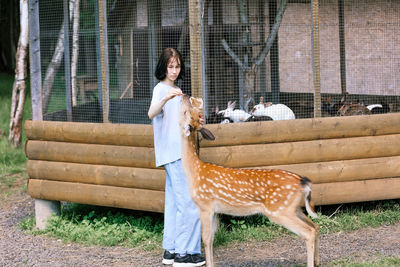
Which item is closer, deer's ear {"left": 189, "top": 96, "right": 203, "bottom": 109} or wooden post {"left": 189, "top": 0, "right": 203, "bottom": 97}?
deer's ear {"left": 189, "top": 96, "right": 203, "bottom": 109}

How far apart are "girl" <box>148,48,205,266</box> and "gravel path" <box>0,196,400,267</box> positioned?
37cm

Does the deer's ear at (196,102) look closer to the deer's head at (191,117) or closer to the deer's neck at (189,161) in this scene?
the deer's head at (191,117)

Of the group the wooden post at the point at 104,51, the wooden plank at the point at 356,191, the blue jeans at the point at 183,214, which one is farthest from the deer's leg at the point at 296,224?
the wooden post at the point at 104,51

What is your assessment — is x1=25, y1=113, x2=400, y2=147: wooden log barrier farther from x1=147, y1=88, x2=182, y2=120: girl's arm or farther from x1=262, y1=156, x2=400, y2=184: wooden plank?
x1=147, y1=88, x2=182, y2=120: girl's arm

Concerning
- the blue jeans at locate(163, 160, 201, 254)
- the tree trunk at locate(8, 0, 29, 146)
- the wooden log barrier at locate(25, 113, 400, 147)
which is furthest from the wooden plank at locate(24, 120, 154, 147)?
the tree trunk at locate(8, 0, 29, 146)

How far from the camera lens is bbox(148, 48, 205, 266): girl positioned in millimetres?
5520

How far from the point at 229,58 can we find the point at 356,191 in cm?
430

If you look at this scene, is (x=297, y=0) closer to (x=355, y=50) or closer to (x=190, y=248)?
(x=355, y=50)

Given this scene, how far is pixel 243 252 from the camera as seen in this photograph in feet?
20.0

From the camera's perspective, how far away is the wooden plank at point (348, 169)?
21.5 feet

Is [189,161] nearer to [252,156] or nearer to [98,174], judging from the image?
[252,156]

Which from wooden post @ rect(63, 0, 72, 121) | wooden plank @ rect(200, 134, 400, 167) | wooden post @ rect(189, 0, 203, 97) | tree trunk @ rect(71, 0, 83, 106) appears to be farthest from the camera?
tree trunk @ rect(71, 0, 83, 106)

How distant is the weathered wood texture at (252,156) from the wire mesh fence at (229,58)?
46 cm

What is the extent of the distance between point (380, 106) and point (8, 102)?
12.3 meters
